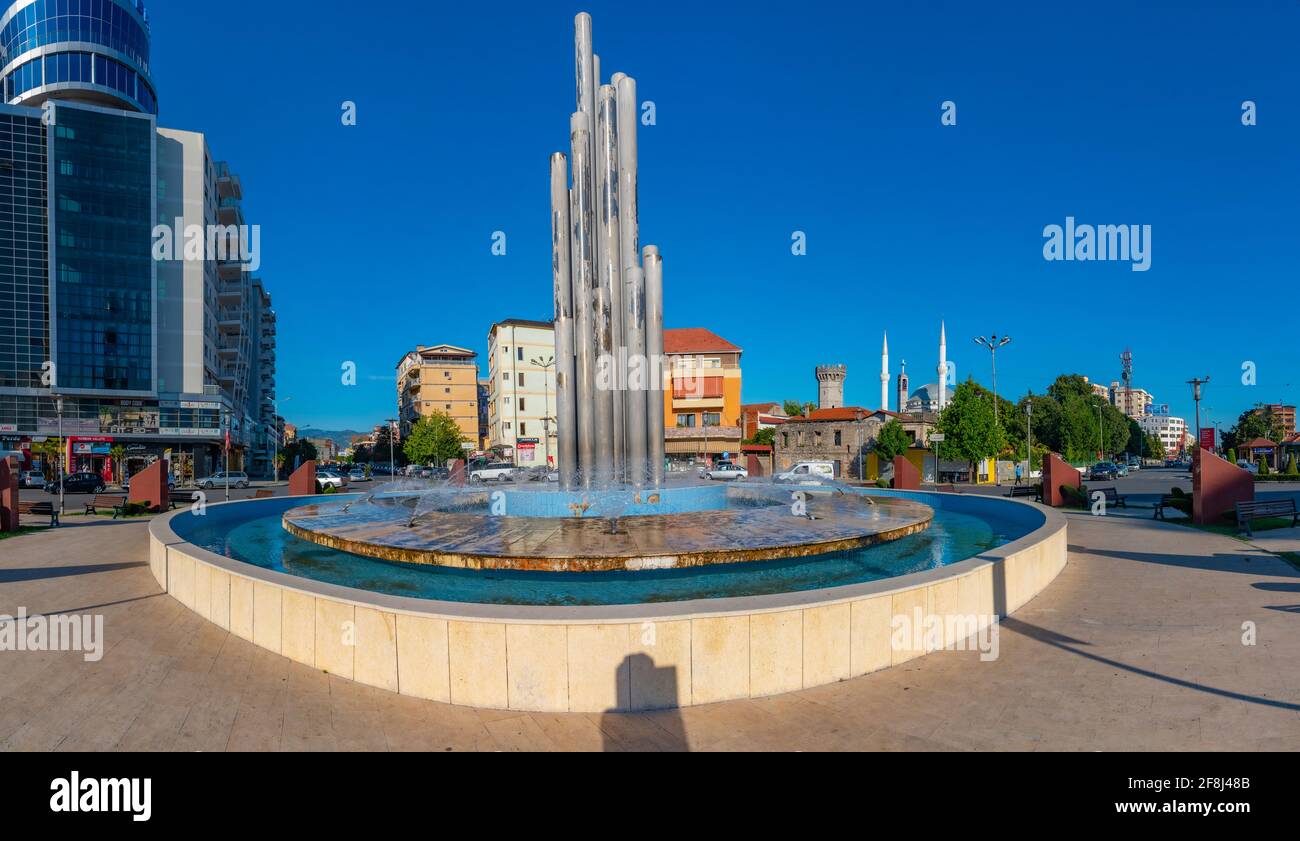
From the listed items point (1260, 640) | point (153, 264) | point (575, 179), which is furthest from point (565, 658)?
point (153, 264)

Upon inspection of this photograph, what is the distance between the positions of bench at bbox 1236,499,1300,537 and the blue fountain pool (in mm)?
5171

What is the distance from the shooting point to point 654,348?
18.3 m

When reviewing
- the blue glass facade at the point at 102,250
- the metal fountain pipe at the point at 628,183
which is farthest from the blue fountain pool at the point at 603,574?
the blue glass facade at the point at 102,250

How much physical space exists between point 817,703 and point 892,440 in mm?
47045

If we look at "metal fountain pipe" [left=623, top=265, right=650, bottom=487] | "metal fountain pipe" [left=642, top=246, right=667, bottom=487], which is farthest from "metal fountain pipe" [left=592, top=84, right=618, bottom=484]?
"metal fountain pipe" [left=642, top=246, right=667, bottom=487]

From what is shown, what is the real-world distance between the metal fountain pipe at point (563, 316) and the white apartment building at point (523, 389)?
4975cm

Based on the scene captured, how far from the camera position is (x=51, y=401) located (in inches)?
1944

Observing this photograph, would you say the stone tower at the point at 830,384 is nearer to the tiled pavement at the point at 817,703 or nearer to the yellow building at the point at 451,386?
the yellow building at the point at 451,386

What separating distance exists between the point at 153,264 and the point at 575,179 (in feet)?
161

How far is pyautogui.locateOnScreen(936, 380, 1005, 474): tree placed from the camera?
44500mm

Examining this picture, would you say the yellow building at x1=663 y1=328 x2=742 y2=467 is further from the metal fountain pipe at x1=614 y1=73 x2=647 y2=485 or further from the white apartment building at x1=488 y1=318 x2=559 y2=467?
the metal fountain pipe at x1=614 y1=73 x2=647 y2=485

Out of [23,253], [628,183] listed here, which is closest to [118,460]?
[23,253]

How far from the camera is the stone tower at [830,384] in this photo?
81438 millimetres
